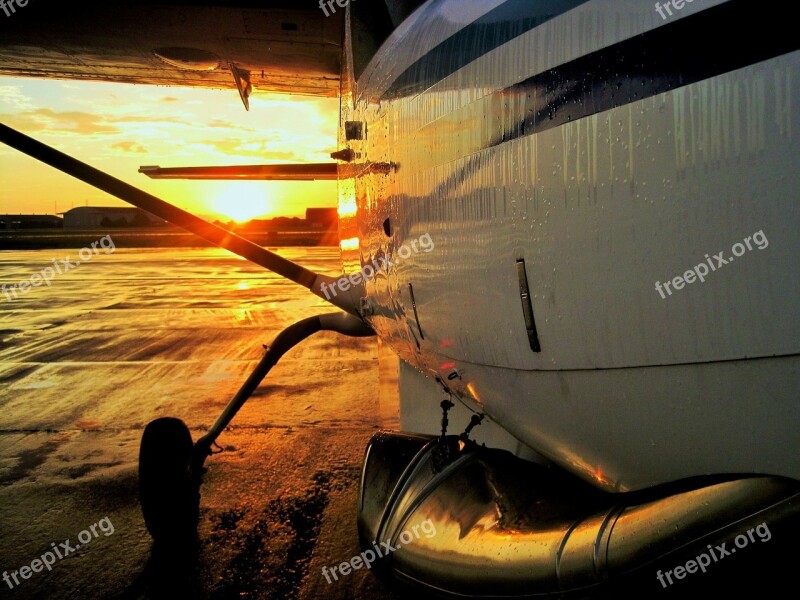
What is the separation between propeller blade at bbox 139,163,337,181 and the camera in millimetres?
6598

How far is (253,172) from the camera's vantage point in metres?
6.75

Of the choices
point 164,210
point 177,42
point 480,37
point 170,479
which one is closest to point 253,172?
point 177,42

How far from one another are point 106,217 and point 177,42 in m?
81.1

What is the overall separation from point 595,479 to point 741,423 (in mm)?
497

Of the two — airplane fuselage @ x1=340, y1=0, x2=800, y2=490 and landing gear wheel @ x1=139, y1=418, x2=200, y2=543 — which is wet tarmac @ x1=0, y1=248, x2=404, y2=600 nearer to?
landing gear wheel @ x1=139, y1=418, x2=200, y2=543

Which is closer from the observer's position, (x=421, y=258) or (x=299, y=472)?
(x=421, y=258)

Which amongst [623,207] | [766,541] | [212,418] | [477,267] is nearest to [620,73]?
[623,207]

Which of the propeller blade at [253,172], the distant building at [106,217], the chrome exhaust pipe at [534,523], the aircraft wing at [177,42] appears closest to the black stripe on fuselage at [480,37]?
the chrome exhaust pipe at [534,523]

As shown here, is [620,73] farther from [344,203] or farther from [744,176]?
[344,203]

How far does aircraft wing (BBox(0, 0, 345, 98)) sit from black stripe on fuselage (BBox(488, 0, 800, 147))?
8.56 ft

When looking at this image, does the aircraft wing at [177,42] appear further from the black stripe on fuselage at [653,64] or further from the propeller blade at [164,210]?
the black stripe on fuselage at [653,64]

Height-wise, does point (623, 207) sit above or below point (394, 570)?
above

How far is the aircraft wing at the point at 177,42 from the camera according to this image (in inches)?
150

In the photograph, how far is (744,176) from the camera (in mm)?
1123
